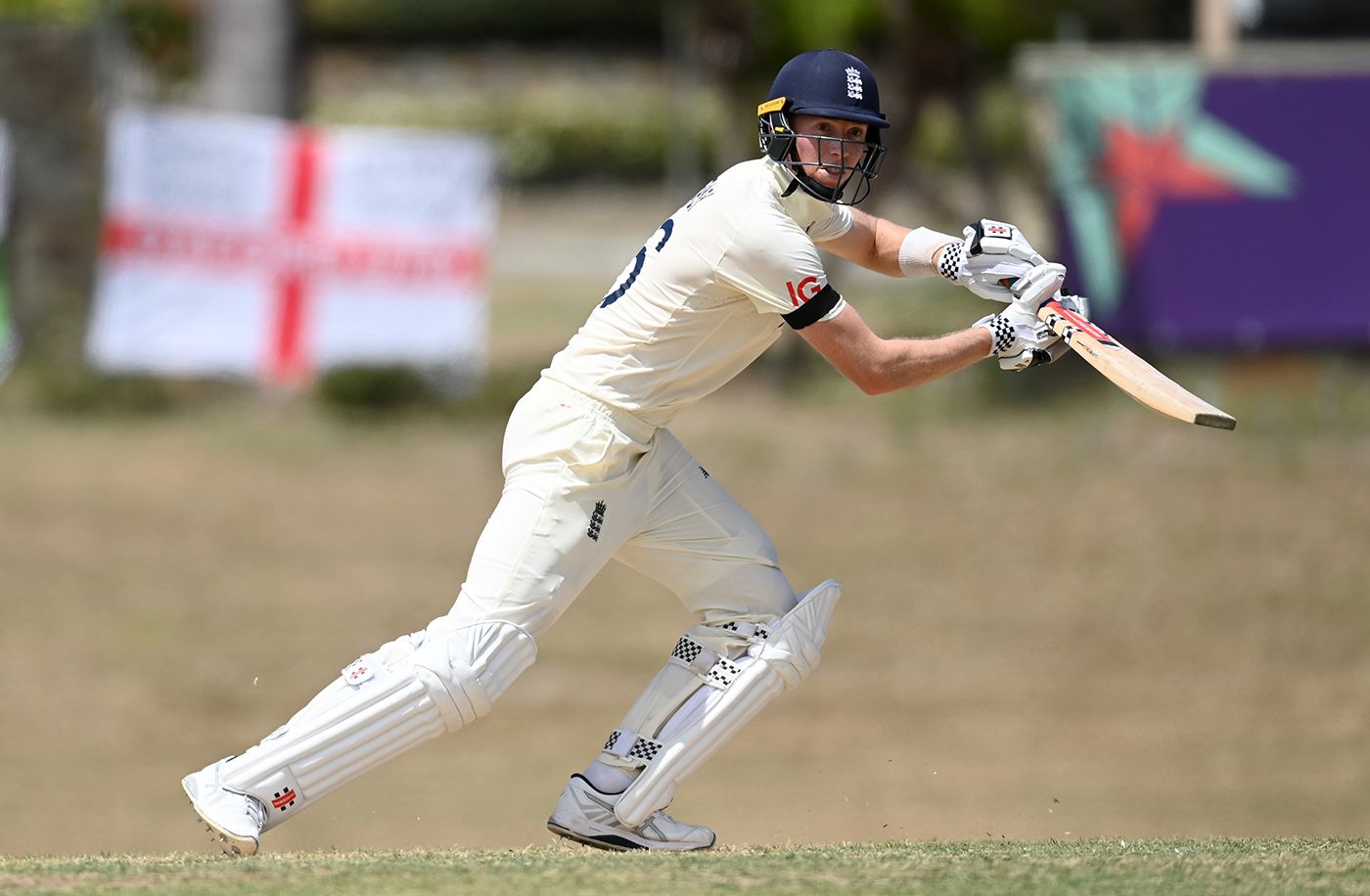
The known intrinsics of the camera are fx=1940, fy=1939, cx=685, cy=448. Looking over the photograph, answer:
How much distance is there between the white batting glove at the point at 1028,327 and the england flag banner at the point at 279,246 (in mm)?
7630

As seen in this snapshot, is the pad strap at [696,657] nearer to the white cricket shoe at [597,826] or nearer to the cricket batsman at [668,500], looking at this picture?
the cricket batsman at [668,500]

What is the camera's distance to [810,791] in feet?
26.4

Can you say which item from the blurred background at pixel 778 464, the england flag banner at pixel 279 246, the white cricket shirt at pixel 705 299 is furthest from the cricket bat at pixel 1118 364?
the england flag banner at pixel 279 246

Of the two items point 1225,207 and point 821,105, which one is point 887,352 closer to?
point 821,105

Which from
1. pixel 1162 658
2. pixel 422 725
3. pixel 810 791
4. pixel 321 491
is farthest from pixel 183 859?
pixel 321 491

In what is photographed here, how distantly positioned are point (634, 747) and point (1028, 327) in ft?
4.67

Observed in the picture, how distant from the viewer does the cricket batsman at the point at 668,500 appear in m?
4.53

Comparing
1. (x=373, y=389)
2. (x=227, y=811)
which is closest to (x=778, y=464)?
(x=373, y=389)

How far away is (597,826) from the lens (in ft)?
16.0

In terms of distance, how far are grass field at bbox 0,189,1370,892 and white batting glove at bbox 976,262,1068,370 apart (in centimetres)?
220

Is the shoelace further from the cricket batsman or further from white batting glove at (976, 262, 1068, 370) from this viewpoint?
white batting glove at (976, 262, 1068, 370)

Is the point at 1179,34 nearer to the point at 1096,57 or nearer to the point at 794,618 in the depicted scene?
the point at 1096,57

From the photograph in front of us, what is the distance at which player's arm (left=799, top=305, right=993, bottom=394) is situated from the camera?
4.62 meters

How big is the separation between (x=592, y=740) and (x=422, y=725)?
4.09 m
